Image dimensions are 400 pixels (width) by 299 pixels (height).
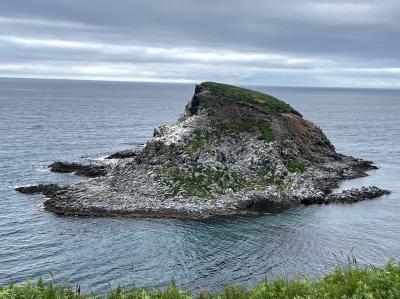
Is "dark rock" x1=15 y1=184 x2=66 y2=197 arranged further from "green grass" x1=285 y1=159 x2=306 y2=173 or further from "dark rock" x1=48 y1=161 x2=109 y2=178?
"green grass" x1=285 y1=159 x2=306 y2=173

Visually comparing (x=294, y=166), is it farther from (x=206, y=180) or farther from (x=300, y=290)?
(x=300, y=290)

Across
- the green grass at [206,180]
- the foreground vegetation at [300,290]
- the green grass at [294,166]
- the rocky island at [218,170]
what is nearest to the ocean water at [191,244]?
the rocky island at [218,170]

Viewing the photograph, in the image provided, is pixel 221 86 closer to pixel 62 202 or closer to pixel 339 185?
pixel 339 185

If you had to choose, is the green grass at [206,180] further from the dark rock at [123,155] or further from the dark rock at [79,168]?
the dark rock at [123,155]

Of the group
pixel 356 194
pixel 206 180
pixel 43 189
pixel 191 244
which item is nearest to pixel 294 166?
pixel 356 194

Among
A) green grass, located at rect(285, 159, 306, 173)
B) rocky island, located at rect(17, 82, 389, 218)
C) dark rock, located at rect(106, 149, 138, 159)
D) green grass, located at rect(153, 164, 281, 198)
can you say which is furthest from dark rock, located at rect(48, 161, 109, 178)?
green grass, located at rect(285, 159, 306, 173)

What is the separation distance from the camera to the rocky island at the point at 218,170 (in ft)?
227

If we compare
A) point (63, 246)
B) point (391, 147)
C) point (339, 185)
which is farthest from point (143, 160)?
point (391, 147)

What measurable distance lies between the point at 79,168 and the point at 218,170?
108 feet

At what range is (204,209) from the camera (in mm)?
67250

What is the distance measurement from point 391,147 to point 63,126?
360 ft

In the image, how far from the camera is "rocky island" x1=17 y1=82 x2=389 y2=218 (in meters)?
69.1

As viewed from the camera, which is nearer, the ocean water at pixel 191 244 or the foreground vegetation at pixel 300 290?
the foreground vegetation at pixel 300 290

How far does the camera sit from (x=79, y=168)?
96.5m
